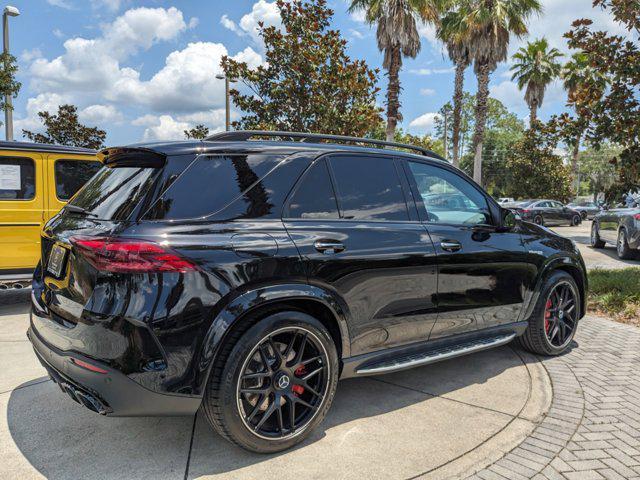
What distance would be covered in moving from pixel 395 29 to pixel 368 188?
16812 mm

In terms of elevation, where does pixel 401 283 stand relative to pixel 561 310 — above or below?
above

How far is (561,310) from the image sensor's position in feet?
15.0

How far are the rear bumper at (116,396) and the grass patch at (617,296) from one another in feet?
18.4

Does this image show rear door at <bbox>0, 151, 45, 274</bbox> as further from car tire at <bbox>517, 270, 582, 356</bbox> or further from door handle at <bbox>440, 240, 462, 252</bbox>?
car tire at <bbox>517, 270, 582, 356</bbox>

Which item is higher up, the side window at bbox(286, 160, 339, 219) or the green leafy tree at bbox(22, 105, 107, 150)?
the green leafy tree at bbox(22, 105, 107, 150)

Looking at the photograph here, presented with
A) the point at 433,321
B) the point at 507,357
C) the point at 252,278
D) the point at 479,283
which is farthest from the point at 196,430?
the point at 507,357

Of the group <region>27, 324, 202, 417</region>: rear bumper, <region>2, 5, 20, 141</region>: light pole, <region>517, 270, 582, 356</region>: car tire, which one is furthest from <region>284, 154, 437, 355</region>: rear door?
<region>2, 5, 20, 141</region>: light pole

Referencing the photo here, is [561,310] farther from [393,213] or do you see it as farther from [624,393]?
[393,213]

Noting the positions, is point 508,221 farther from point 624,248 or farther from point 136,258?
point 624,248

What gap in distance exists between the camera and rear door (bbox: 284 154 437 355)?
291 centimetres

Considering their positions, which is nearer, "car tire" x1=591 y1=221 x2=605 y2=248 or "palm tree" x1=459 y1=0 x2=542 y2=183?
"car tire" x1=591 y1=221 x2=605 y2=248

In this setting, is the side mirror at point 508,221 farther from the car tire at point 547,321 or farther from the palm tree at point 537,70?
the palm tree at point 537,70

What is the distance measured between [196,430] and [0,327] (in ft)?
11.9

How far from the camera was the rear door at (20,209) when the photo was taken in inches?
229
